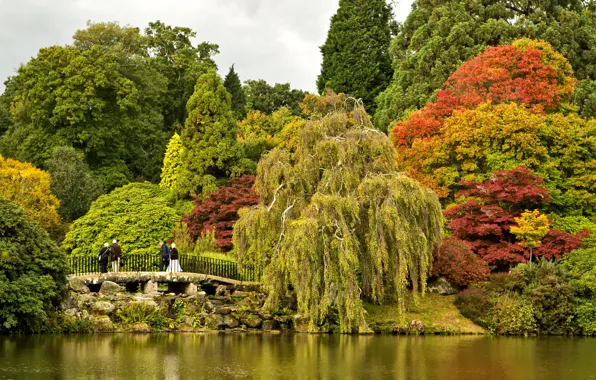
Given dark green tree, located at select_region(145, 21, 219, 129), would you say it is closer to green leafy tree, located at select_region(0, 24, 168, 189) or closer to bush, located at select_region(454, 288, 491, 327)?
green leafy tree, located at select_region(0, 24, 168, 189)

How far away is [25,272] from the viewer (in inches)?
1023

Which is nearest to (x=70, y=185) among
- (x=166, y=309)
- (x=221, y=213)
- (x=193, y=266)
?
(x=221, y=213)

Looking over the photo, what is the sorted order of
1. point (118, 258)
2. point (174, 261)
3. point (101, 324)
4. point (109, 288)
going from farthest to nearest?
point (118, 258)
point (174, 261)
point (109, 288)
point (101, 324)

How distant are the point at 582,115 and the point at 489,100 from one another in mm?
10161

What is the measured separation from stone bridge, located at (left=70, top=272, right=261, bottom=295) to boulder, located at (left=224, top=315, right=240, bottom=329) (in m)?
1.68

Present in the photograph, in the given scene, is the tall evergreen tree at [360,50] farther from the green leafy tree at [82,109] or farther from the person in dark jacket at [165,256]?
the person in dark jacket at [165,256]

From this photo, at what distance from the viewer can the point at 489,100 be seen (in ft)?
125

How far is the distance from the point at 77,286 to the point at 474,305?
14243 millimetres

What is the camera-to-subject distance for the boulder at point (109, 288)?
96.7 feet

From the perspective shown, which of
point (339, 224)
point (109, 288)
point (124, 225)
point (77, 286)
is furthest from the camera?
point (124, 225)

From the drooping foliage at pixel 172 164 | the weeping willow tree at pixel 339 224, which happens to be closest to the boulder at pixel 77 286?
the weeping willow tree at pixel 339 224

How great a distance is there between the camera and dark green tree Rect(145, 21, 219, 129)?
61.7 metres

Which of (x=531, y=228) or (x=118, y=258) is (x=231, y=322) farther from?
(x=531, y=228)

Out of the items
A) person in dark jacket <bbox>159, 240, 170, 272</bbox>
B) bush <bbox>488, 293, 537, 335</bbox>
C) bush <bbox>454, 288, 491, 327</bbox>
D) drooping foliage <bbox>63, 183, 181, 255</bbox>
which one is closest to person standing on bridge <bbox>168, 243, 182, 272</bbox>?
person in dark jacket <bbox>159, 240, 170, 272</bbox>
